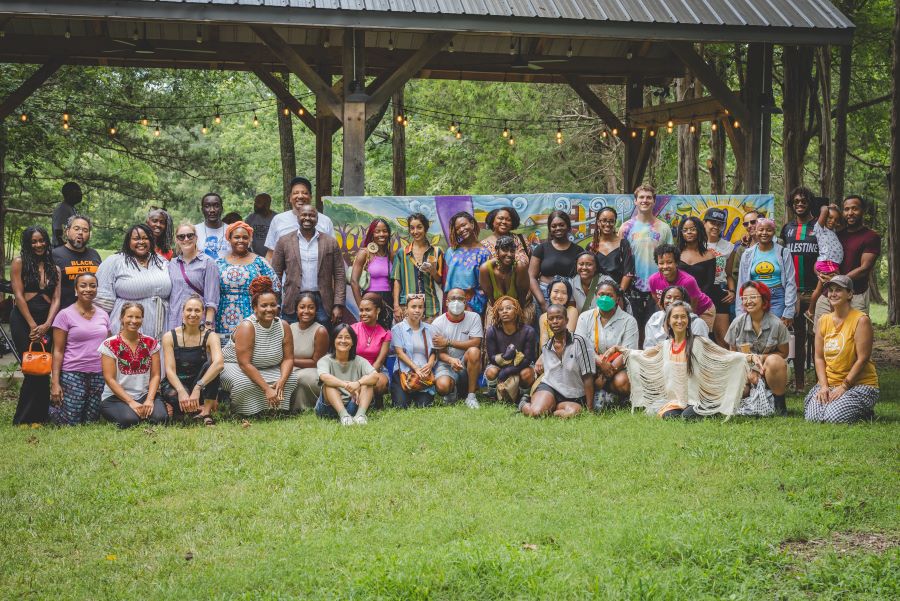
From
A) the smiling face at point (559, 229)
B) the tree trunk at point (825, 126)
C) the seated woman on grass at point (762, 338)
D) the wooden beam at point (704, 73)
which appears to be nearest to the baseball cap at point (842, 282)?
the seated woman on grass at point (762, 338)

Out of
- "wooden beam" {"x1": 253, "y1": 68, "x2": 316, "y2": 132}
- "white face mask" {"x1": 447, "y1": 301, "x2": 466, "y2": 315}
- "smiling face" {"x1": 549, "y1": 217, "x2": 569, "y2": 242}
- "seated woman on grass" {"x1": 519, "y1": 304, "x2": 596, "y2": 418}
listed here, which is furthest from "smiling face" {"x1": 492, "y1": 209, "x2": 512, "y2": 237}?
"wooden beam" {"x1": 253, "y1": 68, "x2": 316, "y2": 132}

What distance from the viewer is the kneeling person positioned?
9.42m

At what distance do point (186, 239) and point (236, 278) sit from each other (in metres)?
0.58

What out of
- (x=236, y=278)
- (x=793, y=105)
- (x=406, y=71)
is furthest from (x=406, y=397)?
(x=793, y=105)

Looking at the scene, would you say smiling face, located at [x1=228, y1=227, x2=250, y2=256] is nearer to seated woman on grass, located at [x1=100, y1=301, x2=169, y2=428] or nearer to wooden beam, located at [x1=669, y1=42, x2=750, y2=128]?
seated woman on grass, located at [x1=100, y1=301, x2=169, y2=428]

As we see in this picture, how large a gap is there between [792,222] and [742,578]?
6.23 meters

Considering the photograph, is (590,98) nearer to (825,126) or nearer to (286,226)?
(825,126)

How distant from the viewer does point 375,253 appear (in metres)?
9.86

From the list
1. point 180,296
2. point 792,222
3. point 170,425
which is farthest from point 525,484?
point 792,222

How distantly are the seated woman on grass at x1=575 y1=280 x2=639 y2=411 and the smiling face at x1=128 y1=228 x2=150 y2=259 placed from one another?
4140 mm

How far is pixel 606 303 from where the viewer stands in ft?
29.6

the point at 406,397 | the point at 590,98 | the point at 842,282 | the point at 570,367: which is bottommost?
the point at 406,397

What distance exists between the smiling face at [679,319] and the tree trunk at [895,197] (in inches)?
400

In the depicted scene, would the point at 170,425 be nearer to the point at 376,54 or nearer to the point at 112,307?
the point at 112,307
